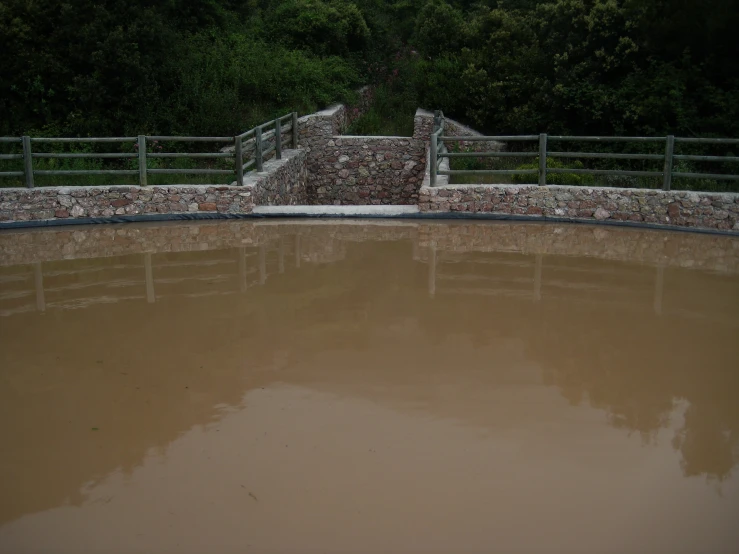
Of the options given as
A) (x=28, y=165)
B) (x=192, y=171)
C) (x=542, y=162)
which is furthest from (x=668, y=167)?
(x=28, y=165)

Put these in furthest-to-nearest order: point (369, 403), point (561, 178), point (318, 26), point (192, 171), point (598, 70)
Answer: point (318, 26)
point (598, 70)
point (561, 178)
point (192, 171)
point (369, 403)

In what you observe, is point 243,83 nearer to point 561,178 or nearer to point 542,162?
point 561,178

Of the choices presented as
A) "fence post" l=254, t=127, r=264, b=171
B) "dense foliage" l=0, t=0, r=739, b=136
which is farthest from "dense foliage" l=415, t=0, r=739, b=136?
"fence post" l=254, t=127, r=264, b=171

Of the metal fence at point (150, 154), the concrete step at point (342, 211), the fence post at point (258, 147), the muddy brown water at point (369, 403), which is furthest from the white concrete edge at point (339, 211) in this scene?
the muddy brown water at point (369, 403)

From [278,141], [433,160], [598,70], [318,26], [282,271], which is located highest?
[318,26]

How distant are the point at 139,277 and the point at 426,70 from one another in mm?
12229

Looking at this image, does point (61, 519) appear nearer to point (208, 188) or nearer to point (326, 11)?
point (208, 188)

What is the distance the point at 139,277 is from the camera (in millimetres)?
9219

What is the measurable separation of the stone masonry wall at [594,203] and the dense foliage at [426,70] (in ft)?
11.0

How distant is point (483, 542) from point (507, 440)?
115cm

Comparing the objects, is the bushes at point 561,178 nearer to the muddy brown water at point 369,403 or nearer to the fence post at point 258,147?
the muddy brown water at point 369,403

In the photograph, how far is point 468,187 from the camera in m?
12.4

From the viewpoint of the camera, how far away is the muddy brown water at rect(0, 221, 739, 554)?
171 inches

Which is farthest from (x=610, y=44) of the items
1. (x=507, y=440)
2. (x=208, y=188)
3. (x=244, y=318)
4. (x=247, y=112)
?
(x=507, y=440)
